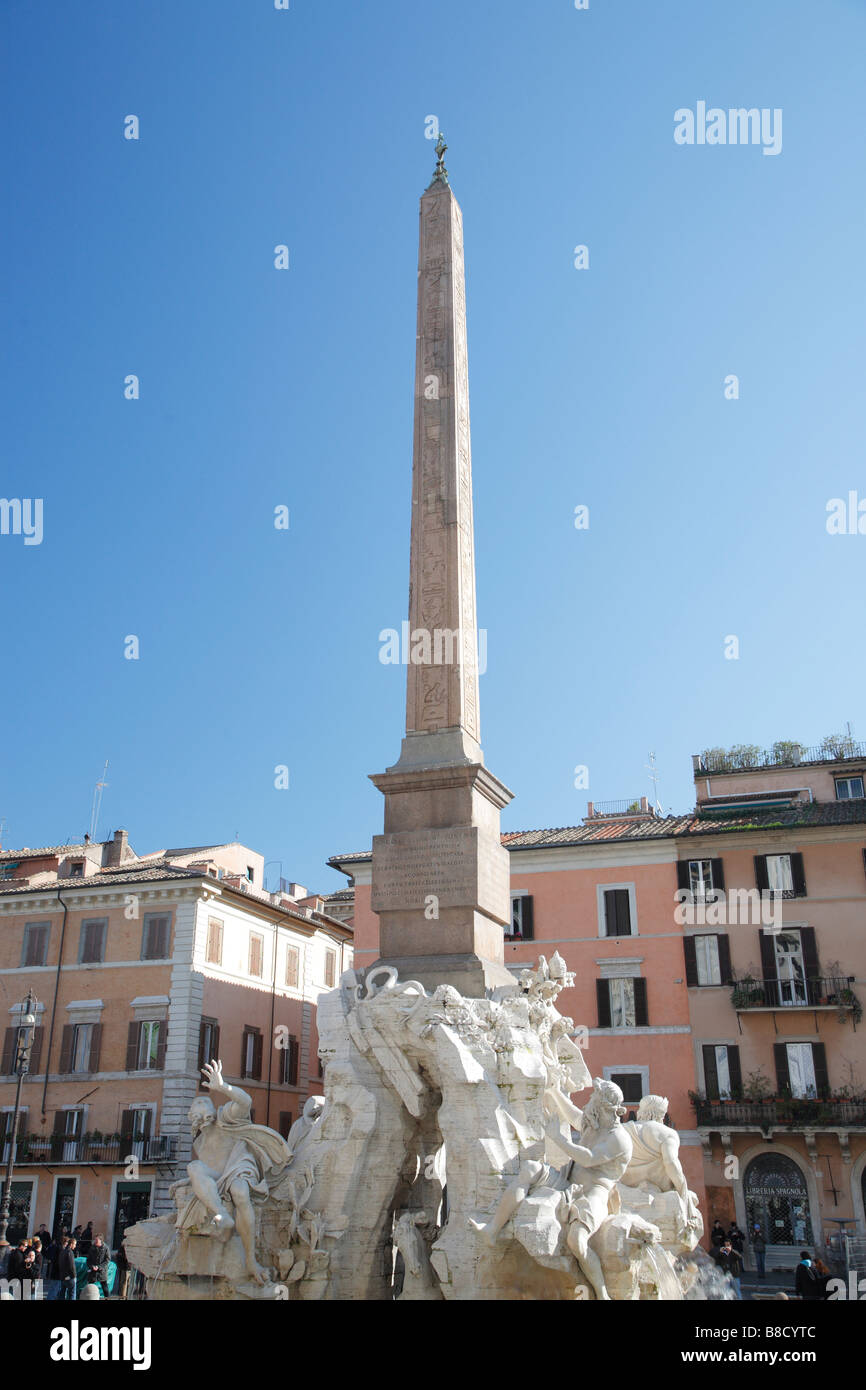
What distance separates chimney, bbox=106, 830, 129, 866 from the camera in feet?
96.1

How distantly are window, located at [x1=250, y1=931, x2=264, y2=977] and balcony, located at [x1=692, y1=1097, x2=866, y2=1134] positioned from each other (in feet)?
34.3

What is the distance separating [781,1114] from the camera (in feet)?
69.1

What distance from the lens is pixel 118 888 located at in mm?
25109

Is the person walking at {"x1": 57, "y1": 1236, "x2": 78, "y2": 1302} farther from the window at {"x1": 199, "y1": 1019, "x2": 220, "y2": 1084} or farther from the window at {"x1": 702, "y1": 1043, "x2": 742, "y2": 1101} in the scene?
the window at {"x1": 702, "y1": 1043, "x2": 742, "y2": 1101}

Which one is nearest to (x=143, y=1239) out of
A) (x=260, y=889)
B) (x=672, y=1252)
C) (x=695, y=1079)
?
(x=672, y=1252)

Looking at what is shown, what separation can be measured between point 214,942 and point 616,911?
8812 mm

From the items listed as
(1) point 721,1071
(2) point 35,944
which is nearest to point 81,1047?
(2) point 35,944

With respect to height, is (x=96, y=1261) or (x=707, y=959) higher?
(x=707, y=959)

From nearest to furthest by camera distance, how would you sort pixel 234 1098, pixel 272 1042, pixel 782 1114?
1. pixel 234 1098
2. pixel 782 1114
3. pixel 272 1042

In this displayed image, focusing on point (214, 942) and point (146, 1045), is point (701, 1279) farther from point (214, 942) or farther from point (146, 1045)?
point (214, 942)

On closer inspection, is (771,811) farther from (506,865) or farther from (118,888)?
(506,865)

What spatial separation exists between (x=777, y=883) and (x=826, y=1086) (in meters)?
4.06

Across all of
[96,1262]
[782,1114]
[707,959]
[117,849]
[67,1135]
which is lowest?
[96,1262]

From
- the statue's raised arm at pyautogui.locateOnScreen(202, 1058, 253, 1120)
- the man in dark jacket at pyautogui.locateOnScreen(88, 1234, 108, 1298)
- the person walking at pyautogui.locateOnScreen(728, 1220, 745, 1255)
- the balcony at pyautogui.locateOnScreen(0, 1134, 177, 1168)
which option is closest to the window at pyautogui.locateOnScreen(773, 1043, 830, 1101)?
the person walking at pyautogui.locateOnScreen(728, 1220, 745, 1255)
